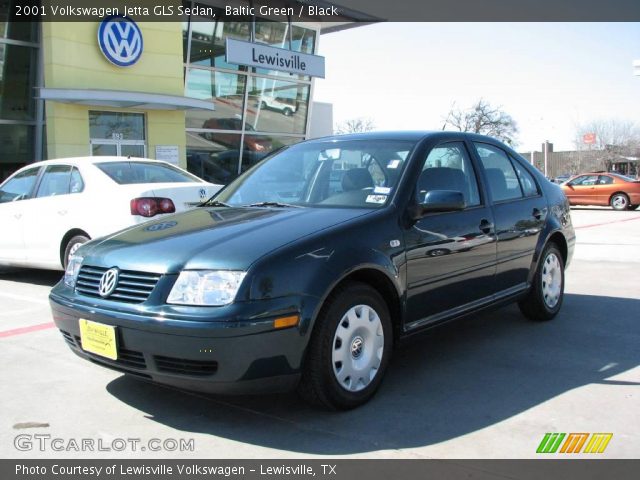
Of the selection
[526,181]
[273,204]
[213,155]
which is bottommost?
[273,204]

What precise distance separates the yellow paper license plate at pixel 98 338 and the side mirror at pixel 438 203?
1.94m

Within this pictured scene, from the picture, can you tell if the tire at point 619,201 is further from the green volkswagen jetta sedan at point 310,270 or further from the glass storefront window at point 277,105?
the green volkswagen jetta sedan at point 310,270

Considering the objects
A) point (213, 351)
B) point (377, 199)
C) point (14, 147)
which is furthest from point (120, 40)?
point (213, 351)

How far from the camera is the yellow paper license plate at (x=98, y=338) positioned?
344 cm

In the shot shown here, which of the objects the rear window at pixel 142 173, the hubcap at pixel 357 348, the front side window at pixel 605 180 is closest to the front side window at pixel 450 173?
the hubcap at pixel 357 348

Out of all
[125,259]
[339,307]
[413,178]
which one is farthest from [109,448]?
[413,178]

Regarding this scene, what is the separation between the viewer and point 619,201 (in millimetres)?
22000

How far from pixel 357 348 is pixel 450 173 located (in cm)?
160

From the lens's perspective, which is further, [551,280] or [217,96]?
[217,96]

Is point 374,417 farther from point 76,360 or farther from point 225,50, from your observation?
point 225,50

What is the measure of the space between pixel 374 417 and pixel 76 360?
237 centimetres

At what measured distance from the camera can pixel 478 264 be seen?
15.3ft

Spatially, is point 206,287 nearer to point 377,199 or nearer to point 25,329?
point 377,199

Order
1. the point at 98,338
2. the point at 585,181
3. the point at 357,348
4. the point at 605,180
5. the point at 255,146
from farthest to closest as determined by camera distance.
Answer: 1. the point at 585,181
2. the point at 255,146
3. the point at 605,180
4. the point at 357,348
5. the point at 98,338
